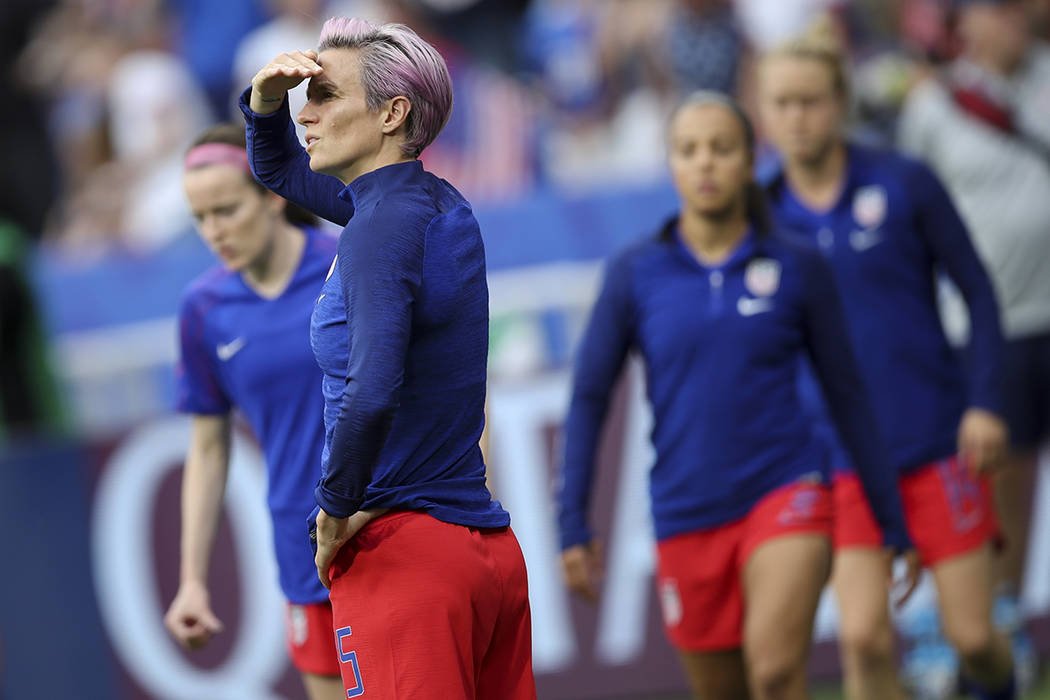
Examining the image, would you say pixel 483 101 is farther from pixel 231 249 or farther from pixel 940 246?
pixel 231 249

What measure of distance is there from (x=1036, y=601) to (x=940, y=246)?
2.45 metres

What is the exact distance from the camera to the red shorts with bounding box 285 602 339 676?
445 centimetres

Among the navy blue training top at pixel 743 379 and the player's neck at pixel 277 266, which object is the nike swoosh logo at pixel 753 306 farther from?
the player's neck at pixel 277 266

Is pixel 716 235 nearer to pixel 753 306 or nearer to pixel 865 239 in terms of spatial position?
pixel 753 306

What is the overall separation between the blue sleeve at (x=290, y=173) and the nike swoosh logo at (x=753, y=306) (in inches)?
60.3

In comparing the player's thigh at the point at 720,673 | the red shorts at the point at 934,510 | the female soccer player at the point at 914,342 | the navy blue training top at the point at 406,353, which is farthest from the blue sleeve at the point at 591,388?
the navy blue training top at the point at 406,353

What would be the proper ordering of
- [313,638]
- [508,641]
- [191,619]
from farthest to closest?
[191,619], [313,638], [508,641]

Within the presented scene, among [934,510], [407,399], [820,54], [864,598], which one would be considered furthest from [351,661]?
[820,54]

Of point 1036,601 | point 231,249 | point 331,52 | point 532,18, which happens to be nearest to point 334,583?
point 331,52

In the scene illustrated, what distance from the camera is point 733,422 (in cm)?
482

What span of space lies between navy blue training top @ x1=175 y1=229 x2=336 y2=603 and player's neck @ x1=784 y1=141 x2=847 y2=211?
5.92 ft

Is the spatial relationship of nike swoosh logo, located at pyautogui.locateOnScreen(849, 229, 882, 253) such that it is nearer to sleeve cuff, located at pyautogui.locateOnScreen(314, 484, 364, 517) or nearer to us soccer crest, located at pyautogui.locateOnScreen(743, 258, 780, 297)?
us soccer crest, located at pyautogui.locateOnScreen(743, 258, 780, 297)

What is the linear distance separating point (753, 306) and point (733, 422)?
36cm

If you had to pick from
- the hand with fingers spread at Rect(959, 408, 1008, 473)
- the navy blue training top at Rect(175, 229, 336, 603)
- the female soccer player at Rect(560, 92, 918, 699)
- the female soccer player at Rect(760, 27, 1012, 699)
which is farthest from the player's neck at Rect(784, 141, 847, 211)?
the navy blue training top at Rect(175, 229, 336, 603)
